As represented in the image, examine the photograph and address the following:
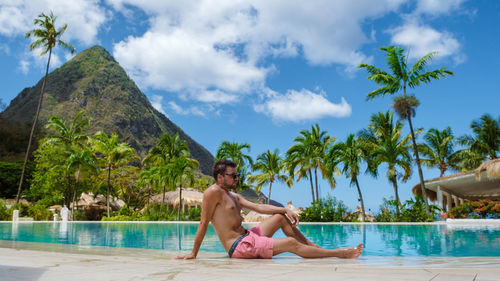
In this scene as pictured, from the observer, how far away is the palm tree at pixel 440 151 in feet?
104

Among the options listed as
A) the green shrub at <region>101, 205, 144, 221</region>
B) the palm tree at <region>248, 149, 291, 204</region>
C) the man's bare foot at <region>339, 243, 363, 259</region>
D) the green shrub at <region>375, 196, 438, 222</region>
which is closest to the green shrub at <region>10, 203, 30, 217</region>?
the green shrub at <region>101, 205, 144, 221</region>

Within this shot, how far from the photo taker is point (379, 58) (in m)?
19.9

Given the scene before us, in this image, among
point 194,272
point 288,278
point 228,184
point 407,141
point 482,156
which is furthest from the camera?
point 482,156

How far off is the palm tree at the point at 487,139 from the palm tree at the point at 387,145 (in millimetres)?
9265

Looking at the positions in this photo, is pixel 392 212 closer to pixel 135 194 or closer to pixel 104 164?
pixel 104 164

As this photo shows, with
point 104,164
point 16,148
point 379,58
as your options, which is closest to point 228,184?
point 379,58

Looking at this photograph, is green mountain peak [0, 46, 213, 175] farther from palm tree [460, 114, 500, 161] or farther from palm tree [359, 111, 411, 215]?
palm tree [460, 114, 500, 161]

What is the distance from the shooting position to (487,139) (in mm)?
28875

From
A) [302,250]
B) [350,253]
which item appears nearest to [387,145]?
[350,253]

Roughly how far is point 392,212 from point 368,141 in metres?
5.01

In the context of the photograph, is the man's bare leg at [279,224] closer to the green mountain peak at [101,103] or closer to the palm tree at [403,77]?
the palm tree at [403,77]

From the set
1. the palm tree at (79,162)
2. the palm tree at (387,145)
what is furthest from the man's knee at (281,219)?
the palm tree at (79,162)

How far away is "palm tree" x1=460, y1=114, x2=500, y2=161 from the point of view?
28.4 m

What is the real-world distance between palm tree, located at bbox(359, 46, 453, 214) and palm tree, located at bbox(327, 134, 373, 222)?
9.54 ft
